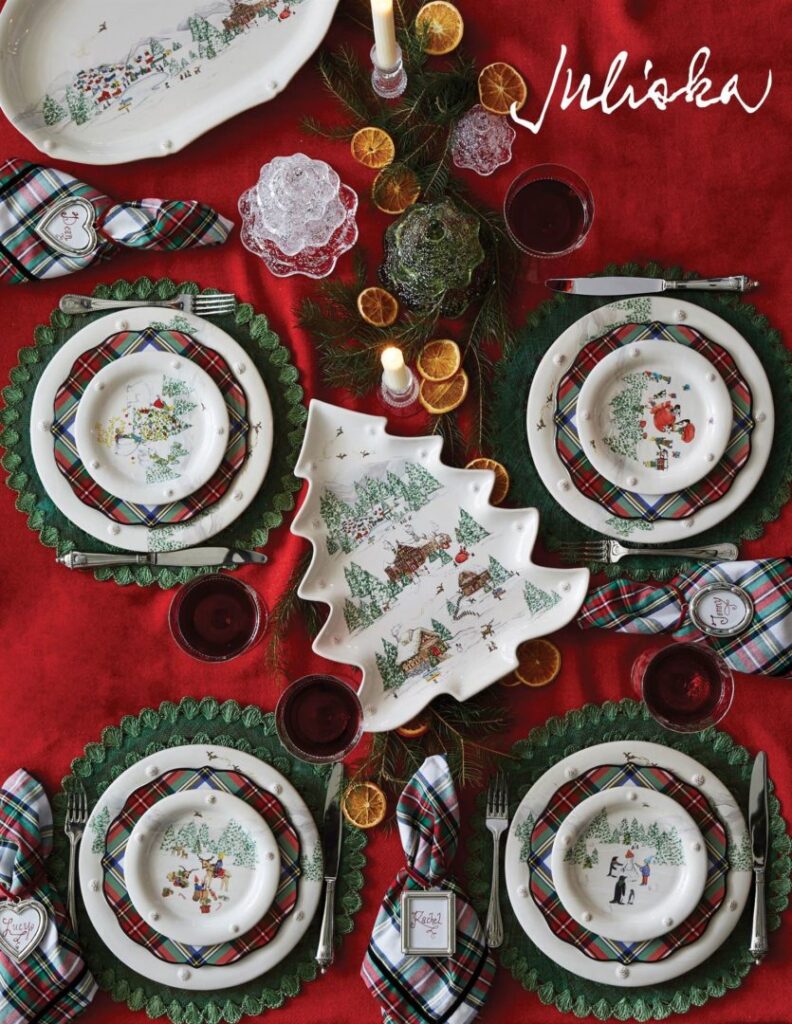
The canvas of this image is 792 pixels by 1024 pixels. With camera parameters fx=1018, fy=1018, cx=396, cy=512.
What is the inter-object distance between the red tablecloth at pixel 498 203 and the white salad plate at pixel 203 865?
161mm

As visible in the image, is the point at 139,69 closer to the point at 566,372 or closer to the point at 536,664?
the point at 566,372

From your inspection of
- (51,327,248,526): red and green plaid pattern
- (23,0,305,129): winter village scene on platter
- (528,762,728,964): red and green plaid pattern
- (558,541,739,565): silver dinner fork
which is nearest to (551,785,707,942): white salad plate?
(528,762,728,964): red and green plaid pattern

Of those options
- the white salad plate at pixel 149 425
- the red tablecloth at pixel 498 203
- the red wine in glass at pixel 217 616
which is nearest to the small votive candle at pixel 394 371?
the red tablecloth at pixel 498 203

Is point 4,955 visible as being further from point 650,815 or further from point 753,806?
point 753,806

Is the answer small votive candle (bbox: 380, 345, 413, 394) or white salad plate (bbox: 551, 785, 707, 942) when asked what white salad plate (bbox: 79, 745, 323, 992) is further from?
small votive candle (bbox: 380, 345, 413, 394)

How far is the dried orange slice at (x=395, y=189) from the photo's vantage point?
1.48 meters

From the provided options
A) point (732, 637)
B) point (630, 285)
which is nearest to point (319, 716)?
point (732, 637)

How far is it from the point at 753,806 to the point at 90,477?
1.06 m

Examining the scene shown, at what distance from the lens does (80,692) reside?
150 cm

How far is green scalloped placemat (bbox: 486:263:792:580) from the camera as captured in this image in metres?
1.48

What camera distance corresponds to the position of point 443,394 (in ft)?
4.86

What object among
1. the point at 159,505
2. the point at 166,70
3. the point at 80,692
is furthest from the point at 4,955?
the point at 166,70

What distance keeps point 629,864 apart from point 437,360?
77cm

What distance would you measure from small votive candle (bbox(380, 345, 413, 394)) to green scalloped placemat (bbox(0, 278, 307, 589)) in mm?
151
